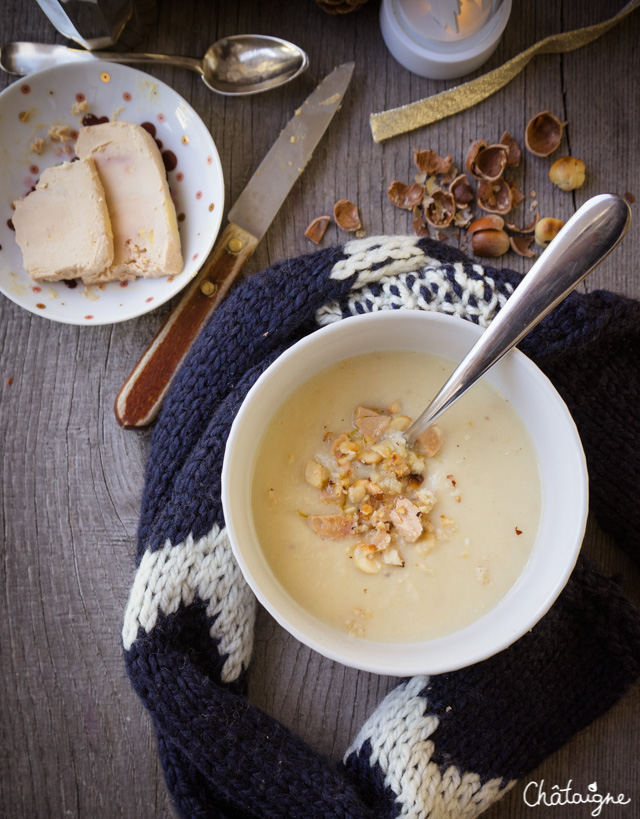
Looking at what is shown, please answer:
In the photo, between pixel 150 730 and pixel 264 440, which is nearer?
pixel 264 440

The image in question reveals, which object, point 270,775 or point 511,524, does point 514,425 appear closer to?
point 511,524

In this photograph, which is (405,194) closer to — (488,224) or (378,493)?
(488,224)

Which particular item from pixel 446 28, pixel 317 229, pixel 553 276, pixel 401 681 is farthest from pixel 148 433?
pixel 446 28

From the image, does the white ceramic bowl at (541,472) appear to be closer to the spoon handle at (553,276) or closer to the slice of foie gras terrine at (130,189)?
the spoon handle at (553,276)

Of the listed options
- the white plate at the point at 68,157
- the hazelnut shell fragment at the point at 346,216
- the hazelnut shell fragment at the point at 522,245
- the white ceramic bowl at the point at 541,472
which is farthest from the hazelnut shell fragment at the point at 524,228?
the white plate at the point at 68,157

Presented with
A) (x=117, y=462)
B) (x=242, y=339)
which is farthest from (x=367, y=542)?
(x=117, y=462)

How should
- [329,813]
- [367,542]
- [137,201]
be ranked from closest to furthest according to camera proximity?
1. [367,542]
2. [329,813]
3. [137,201]
